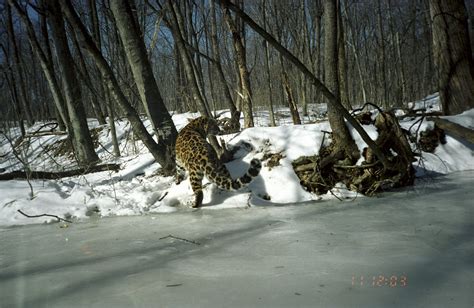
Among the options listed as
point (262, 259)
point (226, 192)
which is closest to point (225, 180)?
point (226, 192)

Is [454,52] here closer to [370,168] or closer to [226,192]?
[370,168]

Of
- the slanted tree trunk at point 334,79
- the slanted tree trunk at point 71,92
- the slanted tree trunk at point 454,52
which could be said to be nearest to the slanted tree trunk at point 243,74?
the slanted tree trunk at point 334,79

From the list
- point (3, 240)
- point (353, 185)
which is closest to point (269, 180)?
point (353, 185)

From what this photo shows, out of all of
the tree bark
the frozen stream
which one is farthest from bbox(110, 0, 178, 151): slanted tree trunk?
the tree bark

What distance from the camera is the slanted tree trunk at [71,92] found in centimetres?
920

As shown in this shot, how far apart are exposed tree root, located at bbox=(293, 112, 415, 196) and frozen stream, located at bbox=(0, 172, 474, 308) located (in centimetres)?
60

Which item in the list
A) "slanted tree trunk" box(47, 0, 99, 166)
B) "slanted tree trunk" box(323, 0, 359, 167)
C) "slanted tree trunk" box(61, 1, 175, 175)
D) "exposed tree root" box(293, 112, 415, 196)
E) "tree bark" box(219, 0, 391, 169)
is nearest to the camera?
"tree bark" box(219, 0, 391, 169)

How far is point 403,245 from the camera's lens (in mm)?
2662

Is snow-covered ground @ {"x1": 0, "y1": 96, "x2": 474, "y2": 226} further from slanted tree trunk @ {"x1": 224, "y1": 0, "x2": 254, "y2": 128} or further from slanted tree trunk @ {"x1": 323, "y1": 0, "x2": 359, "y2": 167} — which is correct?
slanted tree trunk @ {"x1": 224, "y1": 0, "x2": 254, "y2": 128}

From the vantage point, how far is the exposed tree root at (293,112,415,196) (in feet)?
16.0

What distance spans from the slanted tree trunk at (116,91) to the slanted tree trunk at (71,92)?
3.73 m
